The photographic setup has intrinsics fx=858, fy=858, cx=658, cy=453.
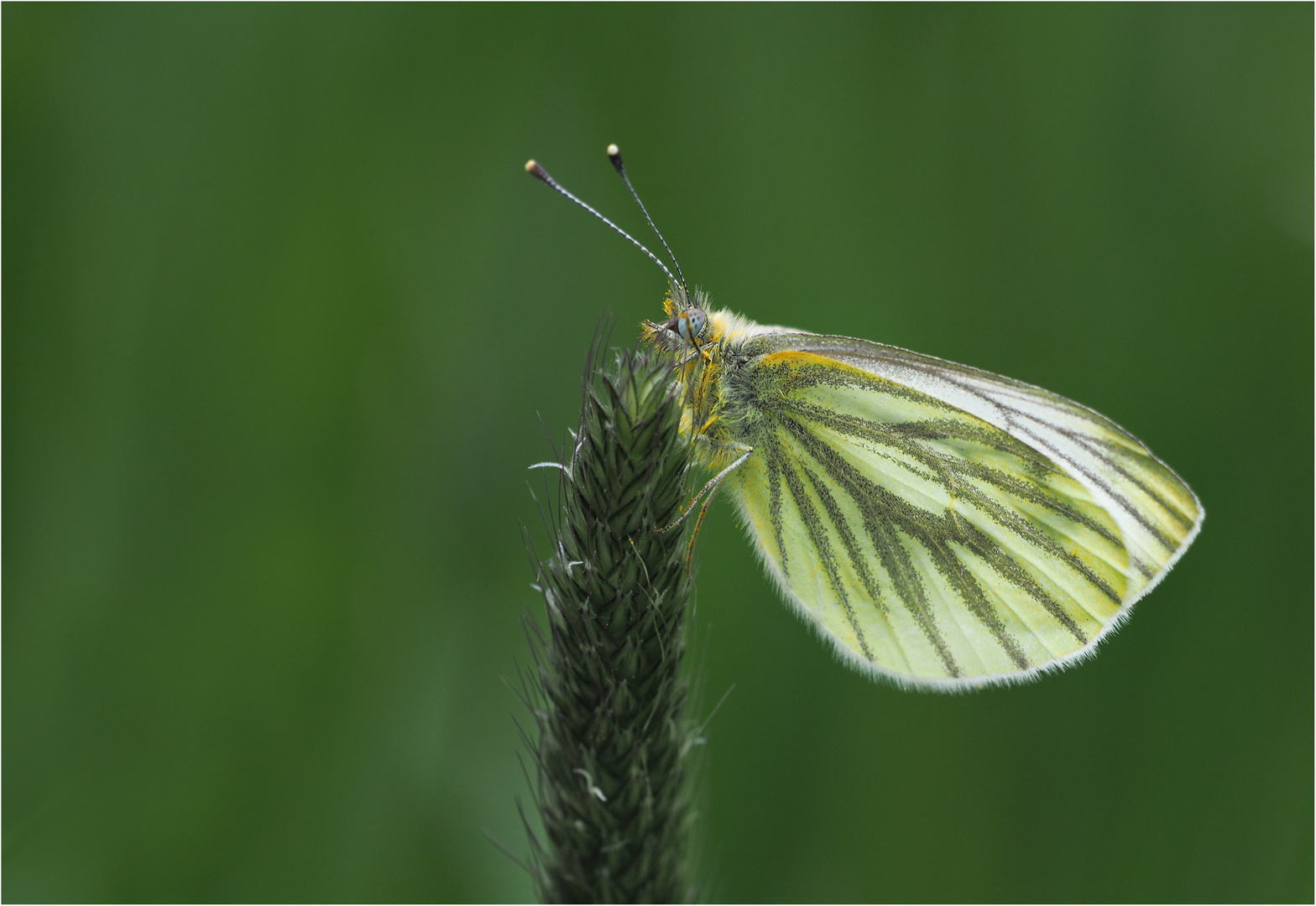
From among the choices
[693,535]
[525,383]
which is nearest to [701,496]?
[693,535]

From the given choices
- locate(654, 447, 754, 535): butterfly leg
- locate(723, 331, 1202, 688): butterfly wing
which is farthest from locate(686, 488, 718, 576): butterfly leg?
locate(723, 331, 1202, 688): butterfly wing

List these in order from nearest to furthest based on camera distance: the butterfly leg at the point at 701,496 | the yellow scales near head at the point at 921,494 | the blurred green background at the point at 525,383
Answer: the butterfly leg at the point at 701,496, the blurred green background at the point at 525,383, the yellow scales near head at the point at 921,494

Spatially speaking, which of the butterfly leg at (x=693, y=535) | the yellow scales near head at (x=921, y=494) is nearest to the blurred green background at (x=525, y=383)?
the yellow scales near head at (x=921, y=494)

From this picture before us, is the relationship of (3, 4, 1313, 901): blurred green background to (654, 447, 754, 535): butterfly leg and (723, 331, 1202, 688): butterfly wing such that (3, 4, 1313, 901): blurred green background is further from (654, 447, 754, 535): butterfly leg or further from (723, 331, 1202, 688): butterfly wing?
(654, 447, 754, 535): butterfly leg

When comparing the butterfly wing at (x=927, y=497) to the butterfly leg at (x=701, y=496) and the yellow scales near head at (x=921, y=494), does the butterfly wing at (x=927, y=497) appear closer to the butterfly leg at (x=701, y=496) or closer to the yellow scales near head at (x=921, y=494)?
the yellow scales near head at (x=921, y=494)

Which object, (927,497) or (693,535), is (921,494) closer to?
(927,497)

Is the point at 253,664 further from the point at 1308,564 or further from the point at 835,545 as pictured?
the point at 1308,564

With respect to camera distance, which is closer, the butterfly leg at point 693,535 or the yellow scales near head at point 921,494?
the butterfly leg at point 693,535
